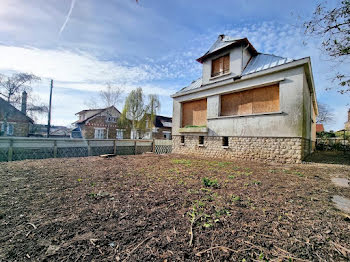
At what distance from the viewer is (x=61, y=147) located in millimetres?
8961

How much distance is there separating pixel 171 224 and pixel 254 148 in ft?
24.7

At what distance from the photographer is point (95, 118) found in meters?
24.2

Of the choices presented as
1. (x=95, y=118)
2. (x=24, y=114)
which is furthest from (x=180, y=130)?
(x=24, y=114)

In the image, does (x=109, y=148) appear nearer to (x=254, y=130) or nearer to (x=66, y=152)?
(x=66, y=152)

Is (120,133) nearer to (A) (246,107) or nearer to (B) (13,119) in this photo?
(B) (13,119)

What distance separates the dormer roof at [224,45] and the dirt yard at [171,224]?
896 centimetres

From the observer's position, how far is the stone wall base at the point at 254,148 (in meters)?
6.93

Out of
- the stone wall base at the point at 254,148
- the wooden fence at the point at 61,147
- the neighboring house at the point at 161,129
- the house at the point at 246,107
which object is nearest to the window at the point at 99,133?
the neighboring house at the point at 161,129

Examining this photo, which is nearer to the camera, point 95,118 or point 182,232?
point 182,232

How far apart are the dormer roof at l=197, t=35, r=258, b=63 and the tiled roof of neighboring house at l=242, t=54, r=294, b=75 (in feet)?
2.85

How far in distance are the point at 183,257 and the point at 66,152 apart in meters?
10.3

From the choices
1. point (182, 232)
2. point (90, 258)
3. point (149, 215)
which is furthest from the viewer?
point (149, 215)

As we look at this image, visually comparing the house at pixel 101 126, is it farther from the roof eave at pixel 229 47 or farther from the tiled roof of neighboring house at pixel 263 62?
the tiled roof of neighboring house at pixel 263 62

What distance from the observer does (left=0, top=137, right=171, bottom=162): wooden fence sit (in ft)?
24.3
